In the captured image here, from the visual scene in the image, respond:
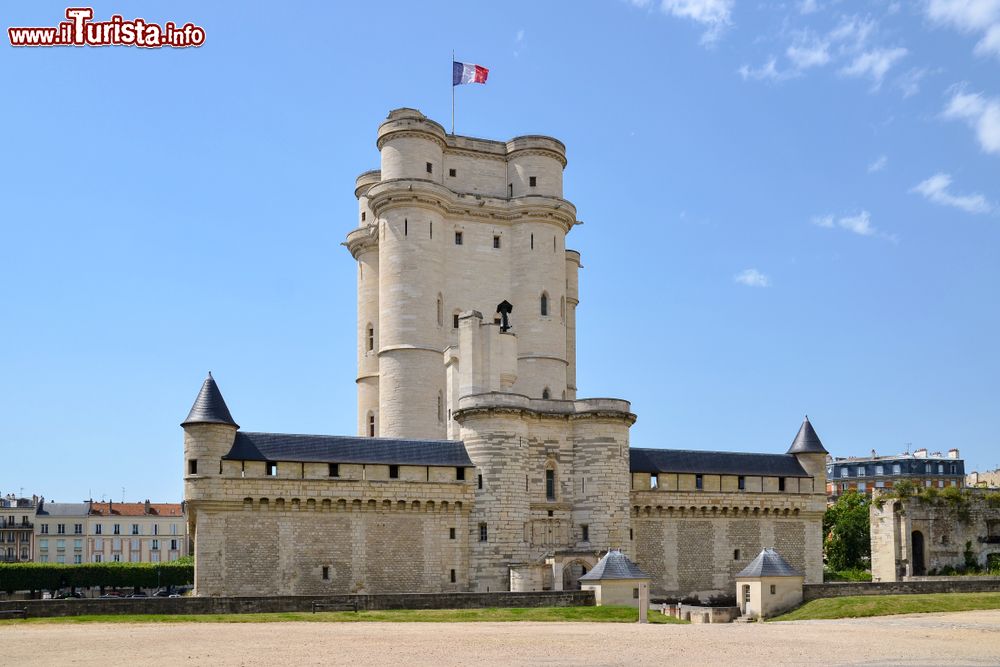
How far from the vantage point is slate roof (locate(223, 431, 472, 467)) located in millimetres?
42938

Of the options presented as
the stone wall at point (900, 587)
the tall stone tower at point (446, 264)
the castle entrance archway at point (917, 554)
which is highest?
the tall stone tower at point (446, 264)

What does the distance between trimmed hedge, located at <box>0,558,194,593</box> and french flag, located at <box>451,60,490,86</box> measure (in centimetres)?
3502

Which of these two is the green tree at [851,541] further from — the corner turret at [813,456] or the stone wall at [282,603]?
the stone wall at [282,603]

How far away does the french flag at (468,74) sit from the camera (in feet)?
185

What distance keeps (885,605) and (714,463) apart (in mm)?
11927

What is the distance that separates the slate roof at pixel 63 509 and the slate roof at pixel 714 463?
64.8m

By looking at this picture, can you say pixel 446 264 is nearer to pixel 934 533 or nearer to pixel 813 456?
pixel 813 456

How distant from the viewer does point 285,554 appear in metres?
42.4

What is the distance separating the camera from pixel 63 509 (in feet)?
321

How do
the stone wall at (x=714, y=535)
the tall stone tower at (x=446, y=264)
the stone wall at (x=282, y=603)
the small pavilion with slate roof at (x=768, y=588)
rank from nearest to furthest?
the stone wall at (x=282, y=603) → the small pavilion with slate roof at (x=768, y=588) → the stone wall at (x=714, y=535) → the tall stone tower at (x=446, y=264)

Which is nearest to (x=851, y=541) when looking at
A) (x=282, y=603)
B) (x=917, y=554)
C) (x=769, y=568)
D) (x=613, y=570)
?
(x=917, y=554)

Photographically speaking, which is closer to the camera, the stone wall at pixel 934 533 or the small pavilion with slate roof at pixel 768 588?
the small pavilion with slate roof at pixel 768 588

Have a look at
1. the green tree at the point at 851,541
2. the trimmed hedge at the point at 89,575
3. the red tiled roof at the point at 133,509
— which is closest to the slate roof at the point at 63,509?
the red tiled roof at the point at 133,509

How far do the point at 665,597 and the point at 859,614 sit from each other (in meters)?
10.3
